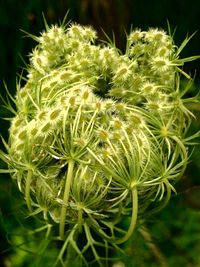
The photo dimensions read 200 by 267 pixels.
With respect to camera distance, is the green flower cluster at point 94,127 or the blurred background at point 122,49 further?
the blurred background at point 122,49

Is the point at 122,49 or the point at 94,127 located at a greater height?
the point at 94,127

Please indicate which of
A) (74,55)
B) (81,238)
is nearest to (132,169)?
(74,55)

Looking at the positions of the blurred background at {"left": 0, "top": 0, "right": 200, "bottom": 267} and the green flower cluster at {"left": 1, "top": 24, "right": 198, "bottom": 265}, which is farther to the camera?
the blurred background at {"left": 0, "top": 0, "right": 200, "bottom": 267}

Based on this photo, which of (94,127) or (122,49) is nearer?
(94,127)

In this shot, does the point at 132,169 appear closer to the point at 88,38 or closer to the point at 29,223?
the point at 88,38
